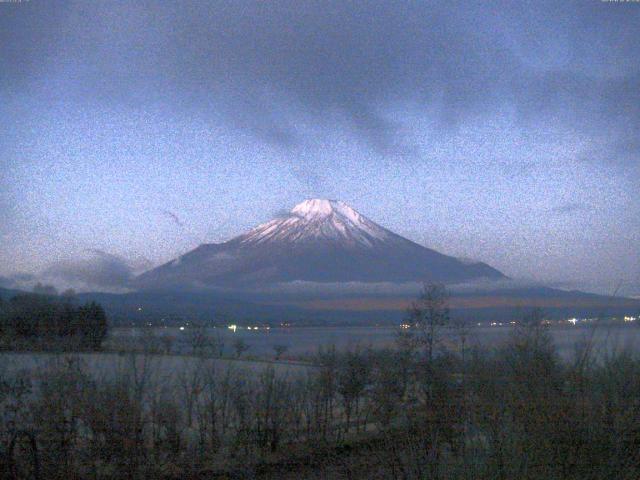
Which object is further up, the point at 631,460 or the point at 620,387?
the point at 620,387

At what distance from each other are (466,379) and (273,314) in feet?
151

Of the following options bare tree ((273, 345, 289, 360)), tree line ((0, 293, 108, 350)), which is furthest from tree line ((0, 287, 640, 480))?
bare tree ((273, 345, 289, 360))

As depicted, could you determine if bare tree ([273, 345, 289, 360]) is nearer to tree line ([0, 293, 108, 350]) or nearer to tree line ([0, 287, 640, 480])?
tree line ([0, 293, 108, 350])

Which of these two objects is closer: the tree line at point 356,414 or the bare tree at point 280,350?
the tree line at point 356,414

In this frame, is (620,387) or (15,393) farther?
(15,393)

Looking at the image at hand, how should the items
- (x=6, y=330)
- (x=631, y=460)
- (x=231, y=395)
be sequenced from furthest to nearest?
(x=6, y=330), (x=231, y=395), (x=631, y=460)

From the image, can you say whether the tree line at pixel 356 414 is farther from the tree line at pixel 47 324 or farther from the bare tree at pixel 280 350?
the bare tree at pixel 280 350

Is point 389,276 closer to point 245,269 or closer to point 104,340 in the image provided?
point 245,269

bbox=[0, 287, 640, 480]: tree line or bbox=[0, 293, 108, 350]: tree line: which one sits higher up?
bbox=[0, 293, 108, 350]: tree line

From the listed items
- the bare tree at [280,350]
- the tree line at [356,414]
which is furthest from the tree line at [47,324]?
the bare tree at [280,350]

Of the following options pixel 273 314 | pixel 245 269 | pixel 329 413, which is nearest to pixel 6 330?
pixel 329 413

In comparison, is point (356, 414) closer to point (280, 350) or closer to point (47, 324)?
point (47, 324)

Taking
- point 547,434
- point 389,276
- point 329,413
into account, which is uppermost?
point 389,276

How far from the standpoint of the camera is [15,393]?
375 inches
